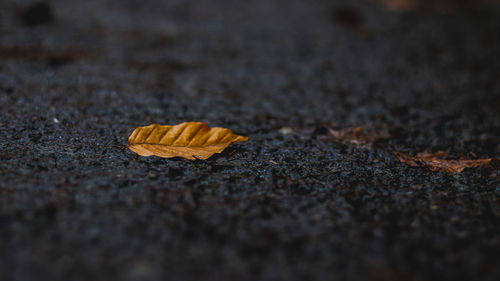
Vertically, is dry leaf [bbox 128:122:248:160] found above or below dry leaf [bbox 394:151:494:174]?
above

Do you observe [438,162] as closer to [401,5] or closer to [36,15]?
[36,15]

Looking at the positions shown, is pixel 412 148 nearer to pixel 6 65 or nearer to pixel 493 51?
pixel 493 51

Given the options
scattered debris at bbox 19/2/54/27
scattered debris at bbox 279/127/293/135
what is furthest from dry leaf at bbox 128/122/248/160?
scattered debris at bbox 19/2/54/27

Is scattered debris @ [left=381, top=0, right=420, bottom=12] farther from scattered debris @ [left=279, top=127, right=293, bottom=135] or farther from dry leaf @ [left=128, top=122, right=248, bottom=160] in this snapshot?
dry leaf @ [left=128, top=122, right=248, bottom=160]

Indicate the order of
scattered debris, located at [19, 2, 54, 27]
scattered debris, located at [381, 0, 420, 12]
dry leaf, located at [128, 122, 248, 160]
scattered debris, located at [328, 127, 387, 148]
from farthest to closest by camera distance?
1. scattered debris, located at [381, 0, 420, 12]
2. scattered debris, located at [19, 2, 54, 27]
3. scattered debris, located at [328, 127, 387, 148]
4. dry leaf, located at [128, 122, 248, 160]

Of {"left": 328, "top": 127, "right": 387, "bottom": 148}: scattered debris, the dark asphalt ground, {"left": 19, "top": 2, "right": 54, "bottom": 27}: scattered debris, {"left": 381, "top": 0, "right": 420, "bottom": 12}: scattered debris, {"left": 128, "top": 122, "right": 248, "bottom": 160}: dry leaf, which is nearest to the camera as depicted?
the dark asphalt ground

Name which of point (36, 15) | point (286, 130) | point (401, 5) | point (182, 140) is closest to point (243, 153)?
point (182, 140)

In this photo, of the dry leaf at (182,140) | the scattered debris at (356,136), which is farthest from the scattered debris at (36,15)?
the scattered debris at (356,136)
